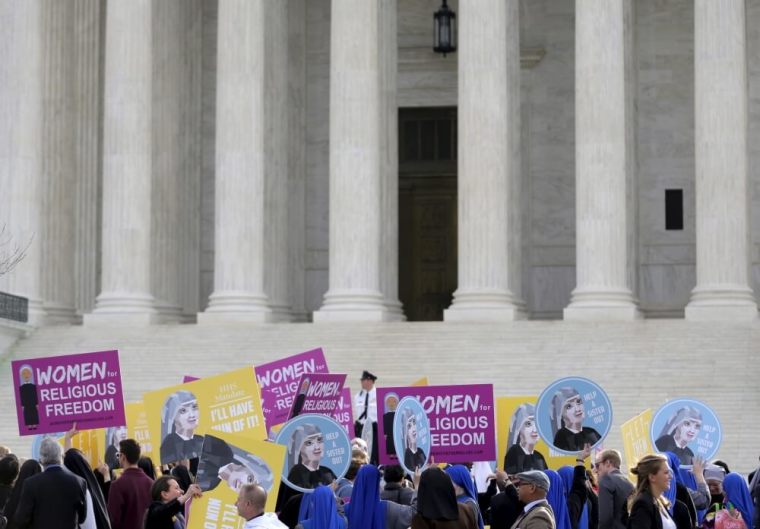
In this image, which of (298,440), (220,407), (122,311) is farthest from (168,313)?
(298,440)

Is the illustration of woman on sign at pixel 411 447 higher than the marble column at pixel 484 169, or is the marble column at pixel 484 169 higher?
the marble column at pixel 484 169

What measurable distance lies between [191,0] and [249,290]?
472 inches

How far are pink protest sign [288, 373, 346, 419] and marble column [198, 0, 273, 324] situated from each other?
24.7m

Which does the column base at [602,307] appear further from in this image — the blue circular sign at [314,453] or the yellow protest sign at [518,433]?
the blue circular sign at [314,453]

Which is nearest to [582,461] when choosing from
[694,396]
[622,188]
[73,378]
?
[73,378]

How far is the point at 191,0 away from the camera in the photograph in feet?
183

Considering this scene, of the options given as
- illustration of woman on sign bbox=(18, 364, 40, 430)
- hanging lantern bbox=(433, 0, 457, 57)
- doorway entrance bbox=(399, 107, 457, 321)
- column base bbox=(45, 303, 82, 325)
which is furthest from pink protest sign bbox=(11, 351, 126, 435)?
doorway entrance bbox=(399, 107, 457, 321)

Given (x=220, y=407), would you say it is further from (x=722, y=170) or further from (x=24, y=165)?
(x=24, y=165)

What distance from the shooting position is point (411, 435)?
760 inches

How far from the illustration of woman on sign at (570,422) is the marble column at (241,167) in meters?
27.9

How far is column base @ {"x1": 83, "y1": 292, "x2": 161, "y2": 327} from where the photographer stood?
Answer: 160ft

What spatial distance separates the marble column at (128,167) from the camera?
161 ft

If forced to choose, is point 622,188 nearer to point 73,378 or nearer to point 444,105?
point 444,105

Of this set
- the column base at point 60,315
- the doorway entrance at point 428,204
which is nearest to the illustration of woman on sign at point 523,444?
the column base at point 60,315
